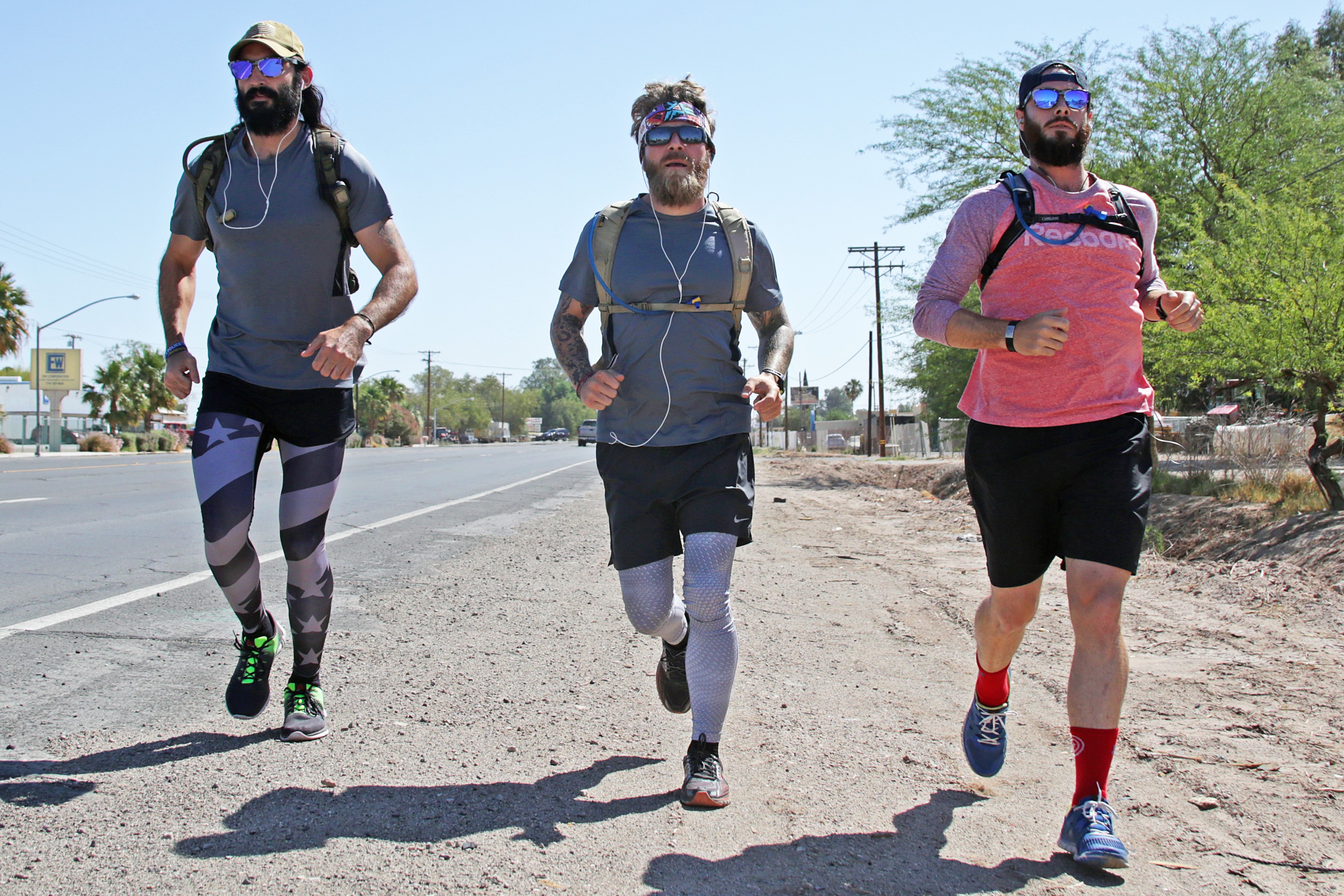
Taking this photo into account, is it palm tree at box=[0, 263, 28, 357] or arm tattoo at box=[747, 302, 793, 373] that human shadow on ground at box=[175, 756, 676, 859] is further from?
palm tree at box=[0, 263, 28, 357]

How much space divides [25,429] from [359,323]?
84445 mm

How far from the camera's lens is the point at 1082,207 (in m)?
3.00

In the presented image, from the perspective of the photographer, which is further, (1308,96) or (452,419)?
(452,419)

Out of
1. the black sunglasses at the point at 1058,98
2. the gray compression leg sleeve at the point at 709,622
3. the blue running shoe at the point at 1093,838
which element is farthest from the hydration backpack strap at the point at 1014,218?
the blue running shoe at the point at 1093,838

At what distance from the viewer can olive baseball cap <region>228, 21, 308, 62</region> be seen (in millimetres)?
3330

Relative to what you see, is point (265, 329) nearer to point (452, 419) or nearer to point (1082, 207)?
point (1082, 207)

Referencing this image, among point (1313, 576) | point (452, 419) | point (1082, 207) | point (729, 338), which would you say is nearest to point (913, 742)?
point (729, 338)

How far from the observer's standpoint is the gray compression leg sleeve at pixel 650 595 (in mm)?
3275

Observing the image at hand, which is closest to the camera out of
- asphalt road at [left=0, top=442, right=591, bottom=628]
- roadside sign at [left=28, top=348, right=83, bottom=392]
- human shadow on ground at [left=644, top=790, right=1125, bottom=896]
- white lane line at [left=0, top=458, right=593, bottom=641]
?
human shadow on ground at [left=644, top=790, right=1125, bottom=896]

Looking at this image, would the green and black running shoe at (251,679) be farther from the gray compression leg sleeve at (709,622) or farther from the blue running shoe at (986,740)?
the blue running shoe at (986,740)

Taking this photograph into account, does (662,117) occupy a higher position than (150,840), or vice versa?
(662,117)

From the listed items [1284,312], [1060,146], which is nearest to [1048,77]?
[1060,146]

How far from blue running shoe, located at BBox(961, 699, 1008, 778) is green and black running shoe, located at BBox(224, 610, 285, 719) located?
2228 millimetres

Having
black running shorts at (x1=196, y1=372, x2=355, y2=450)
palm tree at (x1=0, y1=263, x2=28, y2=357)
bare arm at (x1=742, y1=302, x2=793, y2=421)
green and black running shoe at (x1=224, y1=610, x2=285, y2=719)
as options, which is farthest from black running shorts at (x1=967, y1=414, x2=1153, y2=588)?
palm tree at (x1=0, y1=263, x2=28, y2=357)
